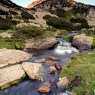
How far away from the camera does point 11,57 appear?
2019cm

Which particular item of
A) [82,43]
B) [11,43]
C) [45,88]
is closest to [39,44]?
[11,43]

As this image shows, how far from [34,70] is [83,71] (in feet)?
11.6

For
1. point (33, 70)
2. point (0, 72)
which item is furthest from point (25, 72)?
point (0, 72)

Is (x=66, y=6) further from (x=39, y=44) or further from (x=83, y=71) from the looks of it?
(x=83, y=71)

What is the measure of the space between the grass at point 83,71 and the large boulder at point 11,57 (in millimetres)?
4338

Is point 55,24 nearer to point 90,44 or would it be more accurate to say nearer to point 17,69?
point 90,44

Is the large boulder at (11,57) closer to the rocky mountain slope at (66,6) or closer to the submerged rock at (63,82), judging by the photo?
the submerged rock at (63,82)

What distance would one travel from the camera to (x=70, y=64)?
18953 mm

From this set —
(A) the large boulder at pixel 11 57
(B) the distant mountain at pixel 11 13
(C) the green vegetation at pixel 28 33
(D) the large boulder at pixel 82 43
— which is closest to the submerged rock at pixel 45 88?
(A) the large boulder at pixel 11 57

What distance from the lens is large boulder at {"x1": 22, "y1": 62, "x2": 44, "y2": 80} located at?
1694 cm

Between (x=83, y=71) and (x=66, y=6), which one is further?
(x=66, y=6)

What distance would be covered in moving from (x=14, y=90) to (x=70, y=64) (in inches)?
214

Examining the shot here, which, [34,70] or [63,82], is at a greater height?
[34,70]

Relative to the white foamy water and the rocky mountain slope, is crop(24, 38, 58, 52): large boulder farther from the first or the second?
the rocky mountain slope
